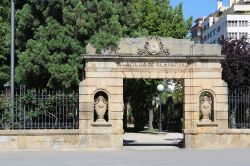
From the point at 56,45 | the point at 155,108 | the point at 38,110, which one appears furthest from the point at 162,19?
the point at 38,110

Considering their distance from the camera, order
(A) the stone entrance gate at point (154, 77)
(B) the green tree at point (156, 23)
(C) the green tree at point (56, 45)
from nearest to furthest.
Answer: (A) the stone entrance gate at point (154, 77)
(C) the green tree at point (56, 45)
(B) the green tree at point (156, 23)

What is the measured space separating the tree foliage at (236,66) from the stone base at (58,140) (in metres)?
8.80

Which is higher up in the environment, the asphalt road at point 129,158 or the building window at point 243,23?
the building window at point 243,23

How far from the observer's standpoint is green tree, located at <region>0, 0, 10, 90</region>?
28.5 meters

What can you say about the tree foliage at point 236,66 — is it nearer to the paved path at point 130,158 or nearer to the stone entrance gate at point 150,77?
the stone entrance gate at point 150,77

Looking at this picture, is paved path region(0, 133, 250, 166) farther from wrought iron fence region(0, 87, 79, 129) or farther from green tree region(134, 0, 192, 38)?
green tree region(134, 0, 192, 38)

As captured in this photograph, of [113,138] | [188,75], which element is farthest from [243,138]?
[113,138]

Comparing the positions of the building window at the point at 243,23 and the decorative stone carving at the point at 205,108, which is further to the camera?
the building window at the point at 243,23

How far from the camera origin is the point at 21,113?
23312mm

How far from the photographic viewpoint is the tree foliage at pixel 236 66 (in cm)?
2850

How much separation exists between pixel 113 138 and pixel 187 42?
5370 millimetres

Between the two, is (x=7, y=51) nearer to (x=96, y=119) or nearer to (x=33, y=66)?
(x=33, y=66)

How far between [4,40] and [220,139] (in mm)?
13177

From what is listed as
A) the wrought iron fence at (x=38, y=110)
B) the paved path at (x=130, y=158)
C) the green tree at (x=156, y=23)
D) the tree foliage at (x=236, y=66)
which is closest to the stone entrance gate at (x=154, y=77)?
the wrought iron fence at (x=38, y=110)
